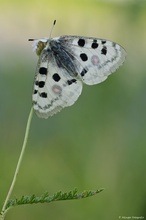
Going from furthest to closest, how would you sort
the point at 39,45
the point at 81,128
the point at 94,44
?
the point at 81,128
the point at 94,44
the point at 39,45

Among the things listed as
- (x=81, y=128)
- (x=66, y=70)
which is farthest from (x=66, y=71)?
(x=81, y=128)

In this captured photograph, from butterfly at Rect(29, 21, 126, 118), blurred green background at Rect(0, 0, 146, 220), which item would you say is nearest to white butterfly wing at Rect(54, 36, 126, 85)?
butterfly at Rect(29, 21, 126, 118)

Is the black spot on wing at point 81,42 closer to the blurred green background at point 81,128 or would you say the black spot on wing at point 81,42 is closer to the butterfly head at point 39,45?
the butterfly head at point 39,45

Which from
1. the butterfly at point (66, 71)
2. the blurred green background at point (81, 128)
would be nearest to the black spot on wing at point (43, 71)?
the butterfly at point (66, 71)

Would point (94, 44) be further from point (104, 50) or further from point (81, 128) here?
point (81, 128)

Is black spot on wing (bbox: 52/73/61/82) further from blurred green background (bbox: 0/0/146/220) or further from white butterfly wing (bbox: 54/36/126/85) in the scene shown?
blurred green background (bbox: 0/0/146/220)

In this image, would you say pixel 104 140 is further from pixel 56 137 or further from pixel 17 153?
pixel 17 153

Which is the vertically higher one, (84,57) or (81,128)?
(84,57)
